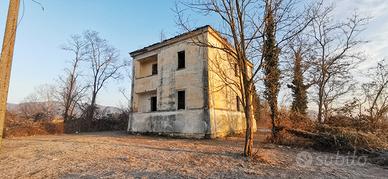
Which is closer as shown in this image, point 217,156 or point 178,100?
point 217,156

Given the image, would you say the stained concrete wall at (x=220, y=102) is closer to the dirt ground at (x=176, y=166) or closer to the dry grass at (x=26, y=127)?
the dirt ground at (x=176, y=166)

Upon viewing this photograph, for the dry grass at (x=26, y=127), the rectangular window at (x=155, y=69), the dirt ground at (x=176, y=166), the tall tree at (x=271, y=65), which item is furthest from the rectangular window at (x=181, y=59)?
the dry grass at (x=26, y=127)

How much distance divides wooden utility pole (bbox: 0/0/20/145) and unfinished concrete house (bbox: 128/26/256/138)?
8158 millimetres

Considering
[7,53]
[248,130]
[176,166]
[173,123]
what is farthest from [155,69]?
[176,166]

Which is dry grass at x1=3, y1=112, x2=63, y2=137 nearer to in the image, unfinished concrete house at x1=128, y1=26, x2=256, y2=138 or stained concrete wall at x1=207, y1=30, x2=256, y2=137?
unfinished concrete house at x1=128, y1=26, x2=256, y2=138

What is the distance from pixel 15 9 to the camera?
19.9 feet

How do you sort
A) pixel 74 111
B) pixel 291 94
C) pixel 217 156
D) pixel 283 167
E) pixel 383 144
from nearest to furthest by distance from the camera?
pixel 283 167, pixel 217 156, pixel 383 144, pixel 291 94, pixel 74 111

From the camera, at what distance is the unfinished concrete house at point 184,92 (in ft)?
45.2

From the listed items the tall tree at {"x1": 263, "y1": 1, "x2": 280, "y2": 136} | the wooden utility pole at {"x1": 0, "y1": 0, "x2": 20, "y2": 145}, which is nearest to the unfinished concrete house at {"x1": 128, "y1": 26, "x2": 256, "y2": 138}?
the tall tree at {"x1": 263, "y1": 1, "x2": 280, "y2": 136}

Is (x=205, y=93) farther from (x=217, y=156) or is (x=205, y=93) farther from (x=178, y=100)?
(x=217, y=156)

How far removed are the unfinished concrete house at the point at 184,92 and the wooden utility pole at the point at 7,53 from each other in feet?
26.8

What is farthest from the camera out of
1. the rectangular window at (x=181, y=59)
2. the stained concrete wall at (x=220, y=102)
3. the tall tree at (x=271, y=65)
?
the rectangular window at (x=181, y=59)

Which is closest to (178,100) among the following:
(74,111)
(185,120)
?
(185,120)

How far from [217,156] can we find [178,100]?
8.32 metres
